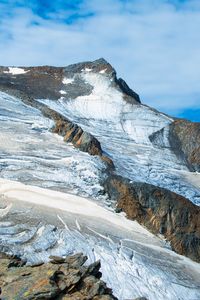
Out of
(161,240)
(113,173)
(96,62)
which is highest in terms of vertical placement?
(96,62)

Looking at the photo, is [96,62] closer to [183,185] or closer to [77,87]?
[77,87]

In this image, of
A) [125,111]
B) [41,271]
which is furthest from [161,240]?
[125,111]

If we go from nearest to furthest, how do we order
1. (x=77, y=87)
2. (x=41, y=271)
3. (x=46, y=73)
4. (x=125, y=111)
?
(x=41, y=271) → (x=125, y=111) → (x=77, y=87) → (x=46, y=73)

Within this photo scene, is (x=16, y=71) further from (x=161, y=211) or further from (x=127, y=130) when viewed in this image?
(x=161, y=211)

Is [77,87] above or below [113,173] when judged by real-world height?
above

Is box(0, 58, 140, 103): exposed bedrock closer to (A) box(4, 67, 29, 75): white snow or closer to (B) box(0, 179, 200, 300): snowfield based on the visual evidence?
(A) box(4, 67, 29, 75): white snow

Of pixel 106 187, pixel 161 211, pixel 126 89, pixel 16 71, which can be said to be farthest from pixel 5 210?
pixel 16 71

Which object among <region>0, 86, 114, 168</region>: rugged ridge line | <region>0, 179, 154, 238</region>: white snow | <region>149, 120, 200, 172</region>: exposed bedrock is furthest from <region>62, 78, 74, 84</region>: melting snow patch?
<region>0, 179, 154, 238</region>: white snow
